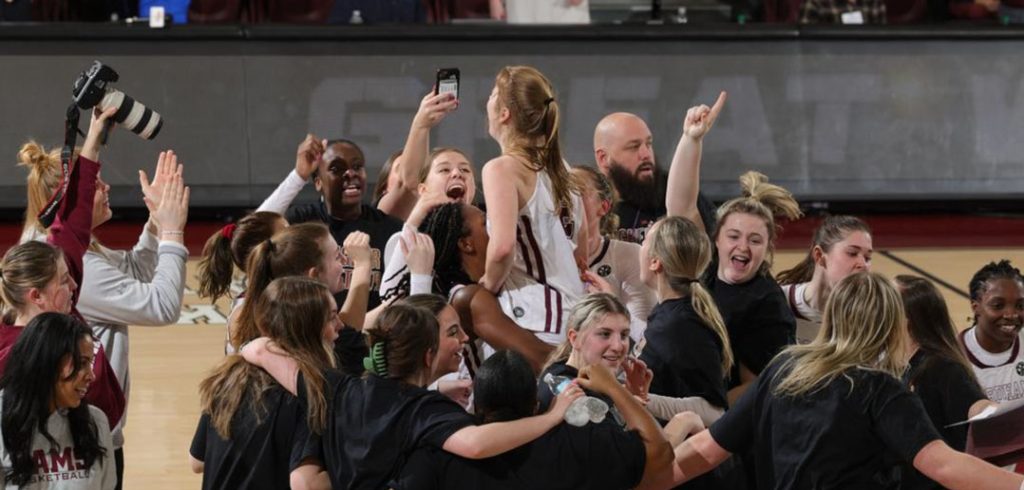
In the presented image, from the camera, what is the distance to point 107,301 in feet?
17.1

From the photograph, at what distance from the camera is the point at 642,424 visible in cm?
422

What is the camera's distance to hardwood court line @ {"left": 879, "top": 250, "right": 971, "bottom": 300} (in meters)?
9.54

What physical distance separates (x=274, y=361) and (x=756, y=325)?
191 cm

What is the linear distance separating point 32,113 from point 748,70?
4.96m

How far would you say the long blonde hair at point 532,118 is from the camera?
552cm

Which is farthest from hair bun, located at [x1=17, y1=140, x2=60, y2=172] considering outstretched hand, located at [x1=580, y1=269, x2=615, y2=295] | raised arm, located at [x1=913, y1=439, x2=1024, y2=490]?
raised arm, located at [x1=913, y1=439, x2=1024, y2=490]

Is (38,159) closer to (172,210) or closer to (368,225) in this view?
(172,210)

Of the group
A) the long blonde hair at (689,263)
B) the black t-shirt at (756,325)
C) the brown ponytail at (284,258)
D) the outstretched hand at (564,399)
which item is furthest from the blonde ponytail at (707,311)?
the brown ponytail at (284,258)

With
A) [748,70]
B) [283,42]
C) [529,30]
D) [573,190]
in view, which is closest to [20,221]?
[283,42]

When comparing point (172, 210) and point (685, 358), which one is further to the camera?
point (172, 210)

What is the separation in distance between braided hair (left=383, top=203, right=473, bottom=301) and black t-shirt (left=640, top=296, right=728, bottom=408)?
0.81 m

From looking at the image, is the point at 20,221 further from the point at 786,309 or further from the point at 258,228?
the point at 786,309

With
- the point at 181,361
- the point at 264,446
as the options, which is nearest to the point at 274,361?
the point at 264,446

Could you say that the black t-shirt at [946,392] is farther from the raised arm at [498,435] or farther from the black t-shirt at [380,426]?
the black t-shirt at [380,426]
